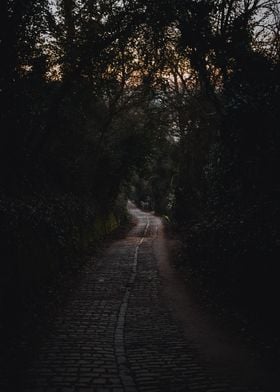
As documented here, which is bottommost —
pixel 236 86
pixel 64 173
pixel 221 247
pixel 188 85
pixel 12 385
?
pixel 12 385

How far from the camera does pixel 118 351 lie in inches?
327

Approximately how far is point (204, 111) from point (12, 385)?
1578cm

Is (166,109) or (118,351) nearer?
(118,351)

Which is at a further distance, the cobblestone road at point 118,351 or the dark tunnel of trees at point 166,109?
the dark tunnel of trees at point 166,109

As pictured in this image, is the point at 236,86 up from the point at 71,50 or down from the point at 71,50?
down

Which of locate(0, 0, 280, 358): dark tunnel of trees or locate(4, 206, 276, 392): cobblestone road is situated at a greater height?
locate(0, 0, 280, 358): dark tunnel of trees

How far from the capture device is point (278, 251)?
8797mm

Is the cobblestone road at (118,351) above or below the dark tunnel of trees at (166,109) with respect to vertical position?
below

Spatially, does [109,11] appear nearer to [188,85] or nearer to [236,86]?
[236,86]

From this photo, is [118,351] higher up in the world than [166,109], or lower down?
lower down

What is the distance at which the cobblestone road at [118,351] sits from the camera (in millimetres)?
6703

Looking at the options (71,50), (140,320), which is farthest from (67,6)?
(140,320)

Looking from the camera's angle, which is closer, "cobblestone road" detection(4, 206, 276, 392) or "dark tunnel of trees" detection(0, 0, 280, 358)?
"cobblestone road" detection(4, 206, 276, 392)

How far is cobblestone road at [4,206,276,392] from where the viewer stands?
6703mm
